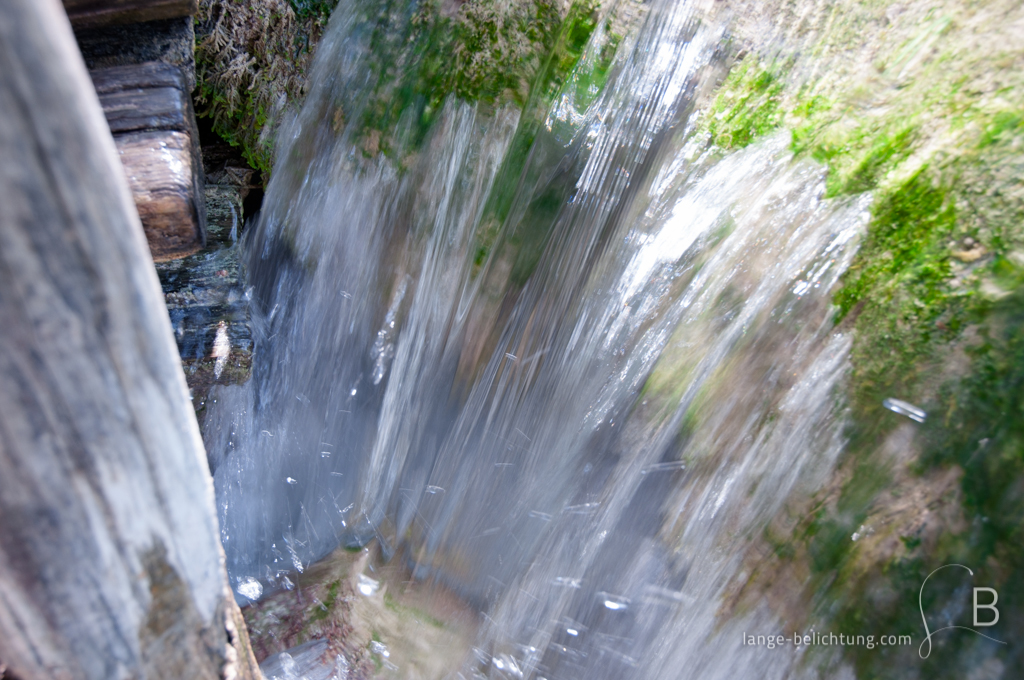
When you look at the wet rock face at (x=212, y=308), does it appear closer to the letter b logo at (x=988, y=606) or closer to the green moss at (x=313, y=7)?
the green moss at (x=313, y=7)

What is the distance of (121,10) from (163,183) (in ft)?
2.08

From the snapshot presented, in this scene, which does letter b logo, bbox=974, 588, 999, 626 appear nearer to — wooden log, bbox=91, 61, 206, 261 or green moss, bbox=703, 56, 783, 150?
green moss, bbox=703, 56, 783, 150

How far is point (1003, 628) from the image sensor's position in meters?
1.49

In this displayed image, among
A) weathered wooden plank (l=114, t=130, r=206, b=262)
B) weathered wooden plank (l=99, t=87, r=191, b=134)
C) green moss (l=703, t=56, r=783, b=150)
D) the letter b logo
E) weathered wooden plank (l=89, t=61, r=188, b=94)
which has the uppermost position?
green moss (l=703, t=56, r=783, b=150)

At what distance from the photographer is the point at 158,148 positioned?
1912mm

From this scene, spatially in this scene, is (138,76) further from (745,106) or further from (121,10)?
(745,106)

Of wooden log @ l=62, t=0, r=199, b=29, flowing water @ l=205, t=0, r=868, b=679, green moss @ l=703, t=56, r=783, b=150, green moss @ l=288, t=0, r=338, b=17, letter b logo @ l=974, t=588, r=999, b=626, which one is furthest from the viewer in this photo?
green moss @ l=288, t=0, r=338, b=17

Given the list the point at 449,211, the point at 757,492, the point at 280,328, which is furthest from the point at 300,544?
the point at 757,492

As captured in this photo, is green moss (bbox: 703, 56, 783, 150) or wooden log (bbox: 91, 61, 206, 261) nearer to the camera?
wooden log (bbox: 91, 61, 206, 261)

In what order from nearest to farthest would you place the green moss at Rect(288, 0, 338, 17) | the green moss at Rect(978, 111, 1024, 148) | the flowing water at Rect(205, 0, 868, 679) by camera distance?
1. the green moss at Rect(978, 111, 1024, 148)
2. the flowing water at Rect(205, 0, 868, 679)
3. the green moss at Rect(288, 0, 338, 17)

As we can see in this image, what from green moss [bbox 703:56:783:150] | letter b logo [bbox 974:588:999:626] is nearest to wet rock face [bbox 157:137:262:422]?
green moss [bbox 703:56:783:150]

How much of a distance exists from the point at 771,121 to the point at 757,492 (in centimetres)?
149

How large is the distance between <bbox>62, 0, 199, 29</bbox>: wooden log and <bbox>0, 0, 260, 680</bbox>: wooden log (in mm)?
1617

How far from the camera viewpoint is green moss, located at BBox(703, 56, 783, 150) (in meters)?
2.31
